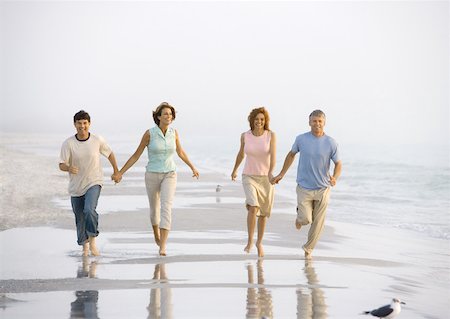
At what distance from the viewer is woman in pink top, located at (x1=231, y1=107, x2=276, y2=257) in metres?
11.2

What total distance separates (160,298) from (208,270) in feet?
5.50

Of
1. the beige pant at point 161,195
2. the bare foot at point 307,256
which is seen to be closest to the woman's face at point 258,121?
the beige pant at point 161,195

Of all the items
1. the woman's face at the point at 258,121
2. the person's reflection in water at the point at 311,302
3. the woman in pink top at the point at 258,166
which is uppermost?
the woman's face at the point at 258,121

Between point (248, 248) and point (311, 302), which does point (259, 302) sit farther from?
point (248, 248)

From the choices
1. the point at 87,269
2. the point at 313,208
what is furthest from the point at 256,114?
the point at 87,269

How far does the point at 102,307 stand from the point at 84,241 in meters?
3.27

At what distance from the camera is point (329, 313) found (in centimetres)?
746

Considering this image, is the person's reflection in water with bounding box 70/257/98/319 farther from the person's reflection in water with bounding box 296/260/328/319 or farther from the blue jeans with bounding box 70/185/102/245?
the person's reflection in water with bounding box 296/260/328/319

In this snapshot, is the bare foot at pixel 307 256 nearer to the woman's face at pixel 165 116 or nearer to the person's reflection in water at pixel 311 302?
the person's reflection in water at pixel 311 302

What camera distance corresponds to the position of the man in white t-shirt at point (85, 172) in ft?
35.1

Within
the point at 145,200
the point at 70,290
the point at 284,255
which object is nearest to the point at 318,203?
the point at 284,255

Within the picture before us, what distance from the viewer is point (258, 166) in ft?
37.1

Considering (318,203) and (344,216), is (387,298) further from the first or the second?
(344,216)

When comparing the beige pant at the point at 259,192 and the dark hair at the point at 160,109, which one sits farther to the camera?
the beige pant at the point at 259,192
